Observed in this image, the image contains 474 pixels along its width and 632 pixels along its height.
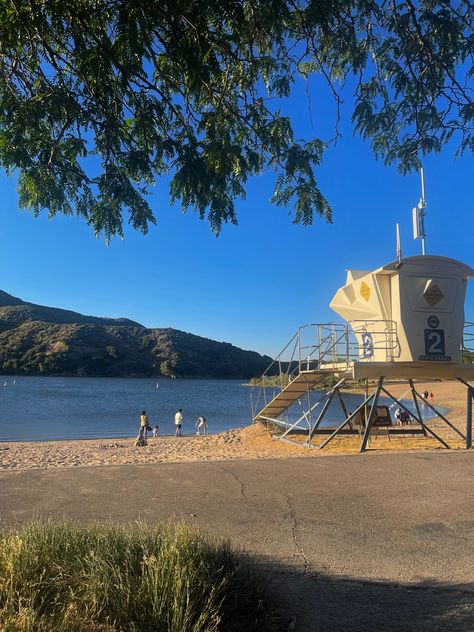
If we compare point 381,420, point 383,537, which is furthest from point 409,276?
point 383,537

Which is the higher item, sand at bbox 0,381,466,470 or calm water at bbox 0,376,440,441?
sand at bbox 0,381,466,470

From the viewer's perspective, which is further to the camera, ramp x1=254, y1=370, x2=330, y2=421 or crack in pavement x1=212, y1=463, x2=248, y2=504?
ramp x1=254, y1=370, x2=330, y2=421

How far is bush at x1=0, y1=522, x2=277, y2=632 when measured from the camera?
3484 millimetres

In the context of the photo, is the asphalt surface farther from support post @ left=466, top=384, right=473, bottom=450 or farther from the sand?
support post @ left=466, top=384, right=473, bottom=450

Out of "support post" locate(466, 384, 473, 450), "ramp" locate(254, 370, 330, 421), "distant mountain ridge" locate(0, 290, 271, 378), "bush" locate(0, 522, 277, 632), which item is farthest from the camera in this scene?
"distant mountain ridge" locate(0, 290, 271, 378)

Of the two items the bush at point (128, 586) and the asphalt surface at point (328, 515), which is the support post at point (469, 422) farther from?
the bush at point (128, 586)

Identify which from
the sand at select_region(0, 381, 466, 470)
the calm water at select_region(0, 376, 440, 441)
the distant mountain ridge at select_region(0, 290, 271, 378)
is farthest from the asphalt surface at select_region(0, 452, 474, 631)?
the distant mountain ridge at select_region(0, 290, 271, 378)

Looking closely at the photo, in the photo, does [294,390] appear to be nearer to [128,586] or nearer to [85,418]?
[128,586]

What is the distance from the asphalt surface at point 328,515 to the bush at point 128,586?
597 mm

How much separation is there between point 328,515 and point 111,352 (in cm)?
14910

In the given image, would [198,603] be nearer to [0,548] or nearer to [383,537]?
[0,548]

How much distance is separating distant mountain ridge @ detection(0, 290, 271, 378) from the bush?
142 m

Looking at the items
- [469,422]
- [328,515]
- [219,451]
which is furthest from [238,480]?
[469,422]

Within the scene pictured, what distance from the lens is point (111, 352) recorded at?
15175 cm
